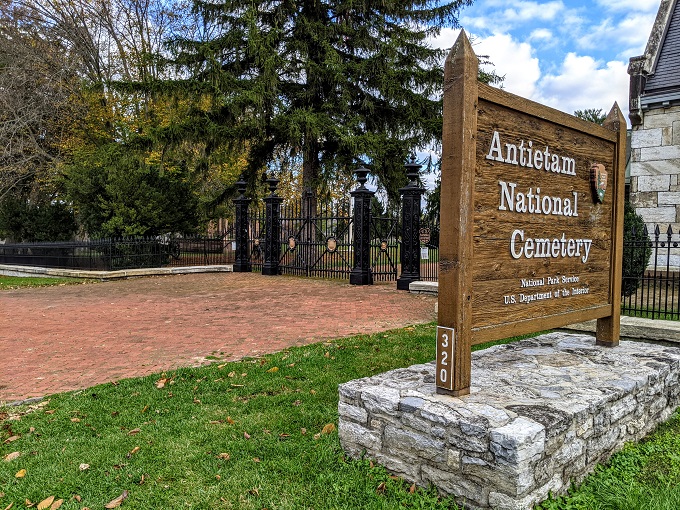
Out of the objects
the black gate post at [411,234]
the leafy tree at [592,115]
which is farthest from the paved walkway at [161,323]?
the leafy tree at [592,115]

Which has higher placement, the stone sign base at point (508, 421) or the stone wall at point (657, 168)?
the stone wall at point (657, 168)

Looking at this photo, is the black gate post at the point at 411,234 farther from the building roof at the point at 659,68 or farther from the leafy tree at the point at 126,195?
the leafy tree at the point at 126,195

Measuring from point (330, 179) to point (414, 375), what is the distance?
13.9 metres

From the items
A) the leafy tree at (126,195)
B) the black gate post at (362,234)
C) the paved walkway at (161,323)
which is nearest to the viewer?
the paved walkway at (161,323)

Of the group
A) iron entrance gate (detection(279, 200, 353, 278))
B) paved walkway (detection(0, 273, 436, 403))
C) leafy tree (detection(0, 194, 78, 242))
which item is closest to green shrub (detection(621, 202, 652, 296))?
paved walkway (detection(0, 273, 436, 403))

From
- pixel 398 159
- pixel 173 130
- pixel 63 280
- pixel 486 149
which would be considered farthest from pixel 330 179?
pixel 486 149

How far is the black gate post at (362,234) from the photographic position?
1248 cm

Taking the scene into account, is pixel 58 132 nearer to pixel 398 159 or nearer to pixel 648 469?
pixel 398 159

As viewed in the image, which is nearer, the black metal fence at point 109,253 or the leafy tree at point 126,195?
the black metal fence at point 109,253

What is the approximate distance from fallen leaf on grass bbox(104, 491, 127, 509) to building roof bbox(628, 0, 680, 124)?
11914mm

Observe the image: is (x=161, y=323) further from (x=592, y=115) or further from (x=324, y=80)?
(x=592, y=115)

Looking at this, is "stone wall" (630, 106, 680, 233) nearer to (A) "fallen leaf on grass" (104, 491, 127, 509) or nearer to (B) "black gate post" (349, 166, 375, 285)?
(B) "black gate post" (349, 166, 375, 285)

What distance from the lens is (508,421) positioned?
102 inches

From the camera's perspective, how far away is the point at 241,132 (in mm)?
15500
